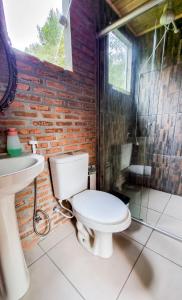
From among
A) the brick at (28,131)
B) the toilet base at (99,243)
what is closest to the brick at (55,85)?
the brick at (28,131)

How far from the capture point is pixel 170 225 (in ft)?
4.65

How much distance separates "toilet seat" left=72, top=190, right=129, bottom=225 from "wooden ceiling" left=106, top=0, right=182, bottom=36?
1.79 m

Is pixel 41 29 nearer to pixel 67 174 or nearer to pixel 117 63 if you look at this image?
pixel 117 63

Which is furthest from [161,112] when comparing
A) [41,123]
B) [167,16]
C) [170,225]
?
[41,123]

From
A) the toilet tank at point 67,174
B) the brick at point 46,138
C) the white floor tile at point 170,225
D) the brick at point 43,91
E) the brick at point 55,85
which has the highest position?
the brick at point 55,85

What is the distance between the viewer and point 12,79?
3.00 ft

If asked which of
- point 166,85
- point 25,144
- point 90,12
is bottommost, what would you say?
point 25,144

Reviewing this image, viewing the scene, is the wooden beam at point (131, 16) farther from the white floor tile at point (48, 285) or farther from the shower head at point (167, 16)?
the white floor tile at point (48, 285)

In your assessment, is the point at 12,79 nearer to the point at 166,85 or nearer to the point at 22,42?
the point at 22,42

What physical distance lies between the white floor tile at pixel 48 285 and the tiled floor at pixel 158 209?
945 mm

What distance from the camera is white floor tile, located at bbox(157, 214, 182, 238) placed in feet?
4.38

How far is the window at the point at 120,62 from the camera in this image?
159 cm

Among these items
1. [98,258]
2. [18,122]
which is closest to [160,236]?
[98,258]

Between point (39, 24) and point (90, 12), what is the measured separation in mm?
670
